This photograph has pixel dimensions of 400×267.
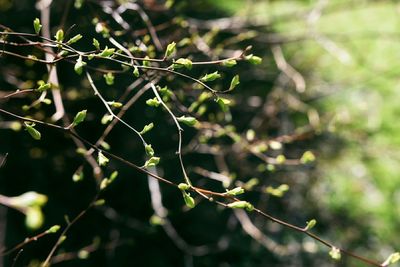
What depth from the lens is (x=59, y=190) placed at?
11.6ft

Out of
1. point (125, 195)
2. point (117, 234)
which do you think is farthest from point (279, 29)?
point (117, 234)

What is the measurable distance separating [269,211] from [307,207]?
37cm

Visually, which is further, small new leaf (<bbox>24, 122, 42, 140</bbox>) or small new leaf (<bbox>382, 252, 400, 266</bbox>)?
small new leaf (<bbox>382, 252, 400, 266</bbox>)

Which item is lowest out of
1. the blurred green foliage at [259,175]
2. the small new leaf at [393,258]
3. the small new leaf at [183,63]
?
the blurred green foliage at [259,175]

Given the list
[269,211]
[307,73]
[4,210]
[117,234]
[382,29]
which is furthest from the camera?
[382,29]

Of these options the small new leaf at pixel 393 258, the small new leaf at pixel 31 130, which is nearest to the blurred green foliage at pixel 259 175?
the small new leaf at pixel 393 258

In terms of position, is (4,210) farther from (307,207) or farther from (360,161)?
(360,161)

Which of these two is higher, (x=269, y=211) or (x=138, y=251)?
(x=138, y=251)

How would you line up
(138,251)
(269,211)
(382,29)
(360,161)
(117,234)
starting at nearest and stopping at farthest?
(117,234)
(138,251)
(269,211)
(360,161)
(382,29)

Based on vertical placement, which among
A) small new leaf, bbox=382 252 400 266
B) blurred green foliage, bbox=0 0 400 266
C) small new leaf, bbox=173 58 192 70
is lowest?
blurred green foliage, bbox=0 0 400 266

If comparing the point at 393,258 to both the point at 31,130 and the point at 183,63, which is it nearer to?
the point at 183,63

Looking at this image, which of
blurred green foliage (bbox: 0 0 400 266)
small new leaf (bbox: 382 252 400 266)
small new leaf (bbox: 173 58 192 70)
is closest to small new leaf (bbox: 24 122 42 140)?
small new leaf (bbox: 173 58 192 70)

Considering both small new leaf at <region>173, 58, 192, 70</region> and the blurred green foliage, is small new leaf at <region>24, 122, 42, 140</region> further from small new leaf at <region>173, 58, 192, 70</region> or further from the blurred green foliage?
the blurred green foliage

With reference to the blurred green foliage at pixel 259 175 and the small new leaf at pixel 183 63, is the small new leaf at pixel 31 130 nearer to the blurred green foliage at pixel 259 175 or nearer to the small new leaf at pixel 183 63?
the small new leaf at pixel 183 63
